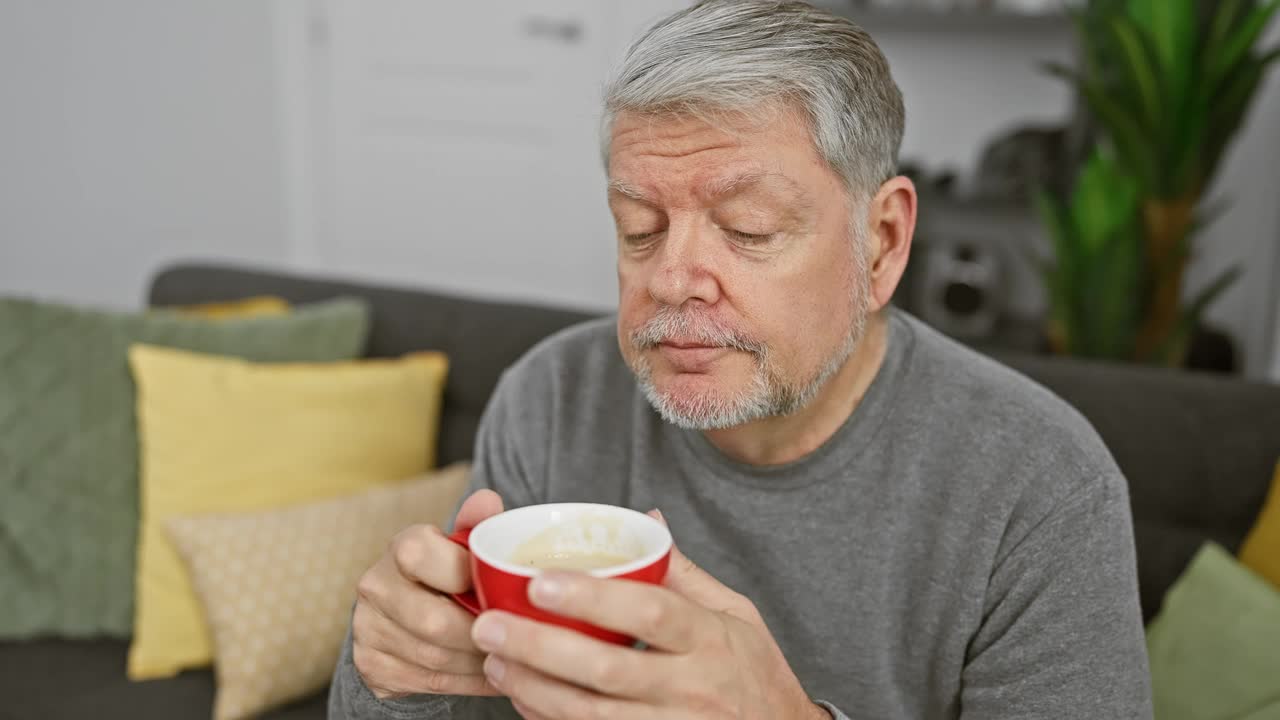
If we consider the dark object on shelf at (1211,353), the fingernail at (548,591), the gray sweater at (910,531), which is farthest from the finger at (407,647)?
the dark object on shelf at (1211,353)

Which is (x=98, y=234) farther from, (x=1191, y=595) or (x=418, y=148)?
(x=1191, y=595)

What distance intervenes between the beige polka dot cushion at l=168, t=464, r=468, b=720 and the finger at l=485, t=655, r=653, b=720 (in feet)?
3.35

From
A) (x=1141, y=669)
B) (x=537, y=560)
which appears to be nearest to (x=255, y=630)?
(x=537, y=560)

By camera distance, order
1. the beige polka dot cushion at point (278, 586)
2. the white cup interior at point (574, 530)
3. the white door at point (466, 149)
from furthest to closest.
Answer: the white door at point (466, 149) < the beige polka dot cushion at point (278, 586) < the white cup interior at point (574, 530)

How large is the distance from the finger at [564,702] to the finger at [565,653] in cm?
1

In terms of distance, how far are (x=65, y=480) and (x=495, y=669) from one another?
4.50 feet

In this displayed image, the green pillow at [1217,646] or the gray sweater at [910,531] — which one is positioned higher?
the gray sweater at [910,531]

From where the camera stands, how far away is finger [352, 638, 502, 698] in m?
0.78

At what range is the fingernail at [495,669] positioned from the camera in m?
0.63

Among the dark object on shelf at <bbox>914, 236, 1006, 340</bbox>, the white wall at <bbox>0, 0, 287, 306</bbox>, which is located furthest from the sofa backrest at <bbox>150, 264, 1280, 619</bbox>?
the white wall at <bbox>0, 0, 287, 306</bbox>

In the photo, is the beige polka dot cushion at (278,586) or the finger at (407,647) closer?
the finger at (407,647)

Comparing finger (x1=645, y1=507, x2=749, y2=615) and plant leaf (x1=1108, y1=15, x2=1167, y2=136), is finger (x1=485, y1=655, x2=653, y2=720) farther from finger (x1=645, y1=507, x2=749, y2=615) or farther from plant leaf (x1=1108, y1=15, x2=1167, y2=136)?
plant leaf (x1=1108, y1=15, x2=1167, y2=136)

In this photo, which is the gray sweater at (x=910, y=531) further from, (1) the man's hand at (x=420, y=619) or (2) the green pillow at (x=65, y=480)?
(2) the green pillow at (x=65, y=480)

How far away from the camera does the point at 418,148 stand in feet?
13.9
